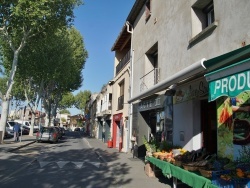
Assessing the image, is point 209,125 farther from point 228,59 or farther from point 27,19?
point 27,19

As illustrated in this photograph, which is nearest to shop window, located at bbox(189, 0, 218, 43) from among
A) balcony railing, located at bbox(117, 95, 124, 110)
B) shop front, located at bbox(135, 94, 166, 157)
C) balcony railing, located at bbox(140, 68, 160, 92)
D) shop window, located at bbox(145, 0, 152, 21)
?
balcony railing, located at bbox(140, 68, 160, 92)

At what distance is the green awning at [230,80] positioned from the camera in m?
4.12

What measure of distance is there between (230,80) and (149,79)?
899 centimetres

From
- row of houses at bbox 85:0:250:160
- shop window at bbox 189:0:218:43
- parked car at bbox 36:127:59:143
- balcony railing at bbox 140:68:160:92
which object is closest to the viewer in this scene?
row of houses at bbox 85:0:250:160

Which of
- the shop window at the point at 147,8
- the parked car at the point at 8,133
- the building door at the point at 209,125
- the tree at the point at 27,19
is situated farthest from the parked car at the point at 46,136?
the building door at the point at 209,125

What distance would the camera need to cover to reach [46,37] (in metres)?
22.6

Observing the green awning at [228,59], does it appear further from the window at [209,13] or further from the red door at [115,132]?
the red door at [115,132]

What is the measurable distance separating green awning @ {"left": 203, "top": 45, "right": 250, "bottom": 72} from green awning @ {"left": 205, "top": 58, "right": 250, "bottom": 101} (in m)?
0.14

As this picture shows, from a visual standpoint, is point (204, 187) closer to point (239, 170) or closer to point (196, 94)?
point (239, 170)

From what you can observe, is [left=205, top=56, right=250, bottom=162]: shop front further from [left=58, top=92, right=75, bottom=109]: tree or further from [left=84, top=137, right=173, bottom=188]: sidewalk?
[left=58, top=92, right=75, bottom=109]: tree

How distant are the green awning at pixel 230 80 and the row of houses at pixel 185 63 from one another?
17mm

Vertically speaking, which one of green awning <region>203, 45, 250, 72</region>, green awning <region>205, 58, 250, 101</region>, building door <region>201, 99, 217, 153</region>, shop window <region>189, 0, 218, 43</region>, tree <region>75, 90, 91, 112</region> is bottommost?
building door <region>201, 99, 217, 153</region>

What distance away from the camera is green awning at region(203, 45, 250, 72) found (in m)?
4.43

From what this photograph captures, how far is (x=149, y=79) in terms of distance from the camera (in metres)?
13.4
